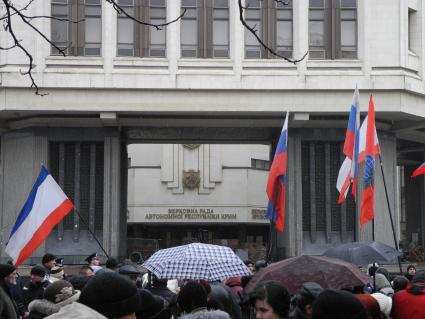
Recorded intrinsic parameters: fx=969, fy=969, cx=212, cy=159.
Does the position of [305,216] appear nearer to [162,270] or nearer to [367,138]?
[367,138]

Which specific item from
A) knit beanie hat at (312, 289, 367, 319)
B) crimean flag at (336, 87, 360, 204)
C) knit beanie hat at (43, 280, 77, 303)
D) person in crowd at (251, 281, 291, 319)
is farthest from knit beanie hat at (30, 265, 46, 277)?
crimean flag at (336, 87, 360, 204)

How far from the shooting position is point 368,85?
28.9m

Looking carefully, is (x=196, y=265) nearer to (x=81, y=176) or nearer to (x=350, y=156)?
(x=350, y=156)

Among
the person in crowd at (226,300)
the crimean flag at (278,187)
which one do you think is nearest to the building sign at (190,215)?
the crimean flag at (278,187)

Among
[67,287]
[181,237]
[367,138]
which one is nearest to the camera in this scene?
[67,287]

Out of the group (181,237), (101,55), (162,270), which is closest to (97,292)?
(162,270)

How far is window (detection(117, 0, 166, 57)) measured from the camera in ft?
95.7

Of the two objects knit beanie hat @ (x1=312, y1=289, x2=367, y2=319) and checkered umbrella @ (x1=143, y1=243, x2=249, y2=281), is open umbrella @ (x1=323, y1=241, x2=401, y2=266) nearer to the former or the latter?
checkered umbrella @ (x1=143, y1=243, x2=249, y2=281)

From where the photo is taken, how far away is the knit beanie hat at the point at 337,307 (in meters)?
4.40

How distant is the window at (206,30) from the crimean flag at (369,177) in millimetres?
10308

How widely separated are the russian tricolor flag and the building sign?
3025 centimetres

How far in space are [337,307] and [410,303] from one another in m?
4.46

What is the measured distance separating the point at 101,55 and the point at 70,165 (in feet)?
12.2

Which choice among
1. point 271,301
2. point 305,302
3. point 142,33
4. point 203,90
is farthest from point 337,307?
point 142,33
